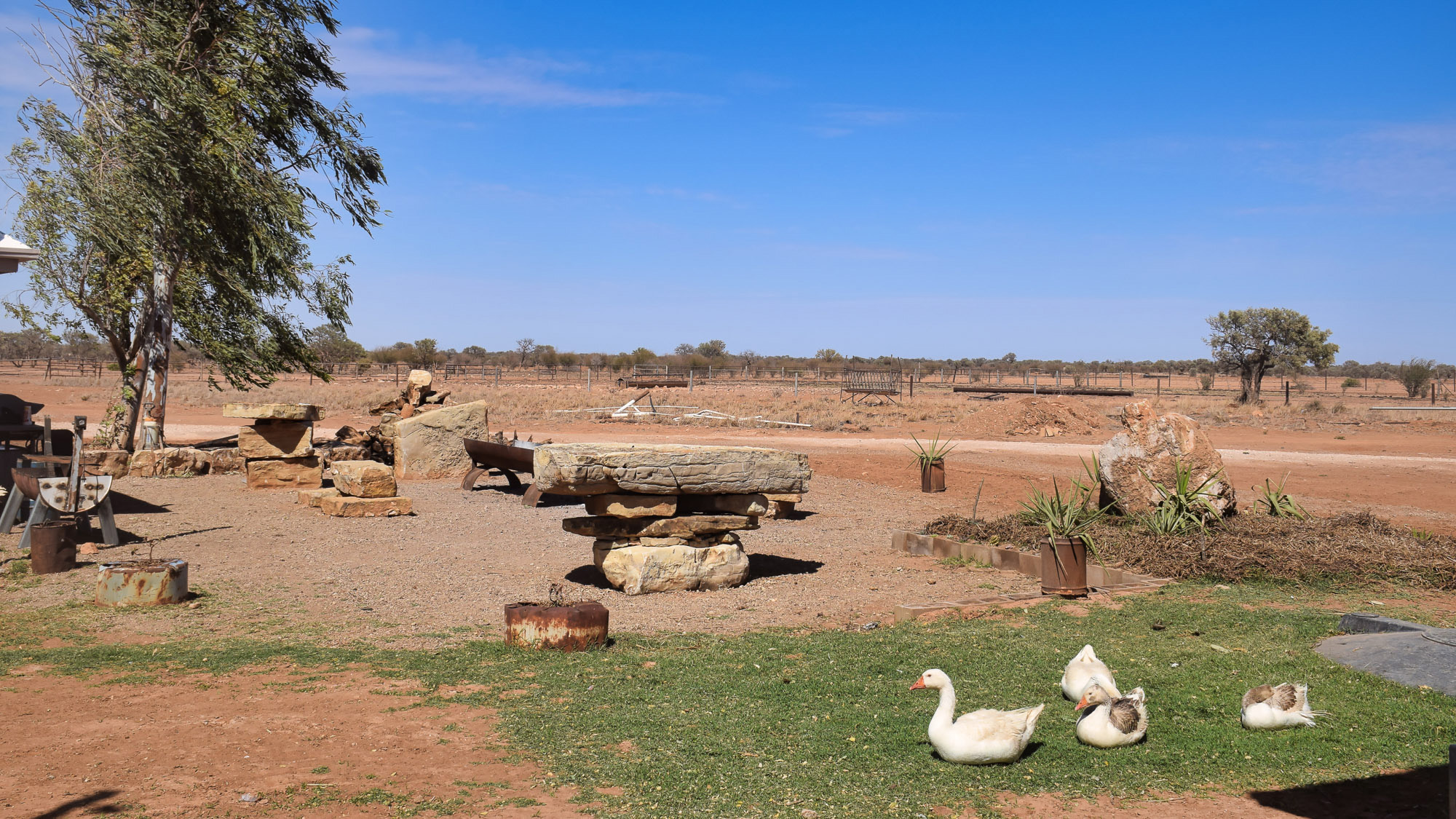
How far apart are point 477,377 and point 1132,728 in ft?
207

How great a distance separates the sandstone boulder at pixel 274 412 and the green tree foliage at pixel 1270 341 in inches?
1741

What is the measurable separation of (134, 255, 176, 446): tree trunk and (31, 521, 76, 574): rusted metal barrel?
32.9ft

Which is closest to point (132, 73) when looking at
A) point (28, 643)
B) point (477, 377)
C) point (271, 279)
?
point (271, 279)

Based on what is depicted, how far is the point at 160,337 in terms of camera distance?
59.7 feet

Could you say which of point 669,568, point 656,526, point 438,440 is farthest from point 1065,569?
point 438,440

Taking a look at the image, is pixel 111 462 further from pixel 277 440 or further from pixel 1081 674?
pixel 1081 674

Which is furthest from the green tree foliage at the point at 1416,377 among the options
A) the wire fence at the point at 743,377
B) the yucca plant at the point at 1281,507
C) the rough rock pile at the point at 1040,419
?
the yucca plant at the point at 1281,507

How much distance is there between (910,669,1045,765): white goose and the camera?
445cm

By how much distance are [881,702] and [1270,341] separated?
161ft

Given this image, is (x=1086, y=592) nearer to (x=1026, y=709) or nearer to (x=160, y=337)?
(x=1026, y=709)

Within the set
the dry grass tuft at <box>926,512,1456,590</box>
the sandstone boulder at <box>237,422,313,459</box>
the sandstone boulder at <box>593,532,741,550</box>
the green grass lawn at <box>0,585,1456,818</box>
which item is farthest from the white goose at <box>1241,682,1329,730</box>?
the sandstone boulder at <box>237,422,313,459</box>

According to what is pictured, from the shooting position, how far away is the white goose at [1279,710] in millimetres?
4703

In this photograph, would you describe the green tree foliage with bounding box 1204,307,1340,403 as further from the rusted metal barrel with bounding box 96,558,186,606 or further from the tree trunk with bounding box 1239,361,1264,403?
the rusted metal barrel with bounding box 96,558,186,606

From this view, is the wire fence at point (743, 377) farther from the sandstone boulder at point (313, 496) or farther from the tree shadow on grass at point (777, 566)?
the tree shadow on grass at point (777, 566)
